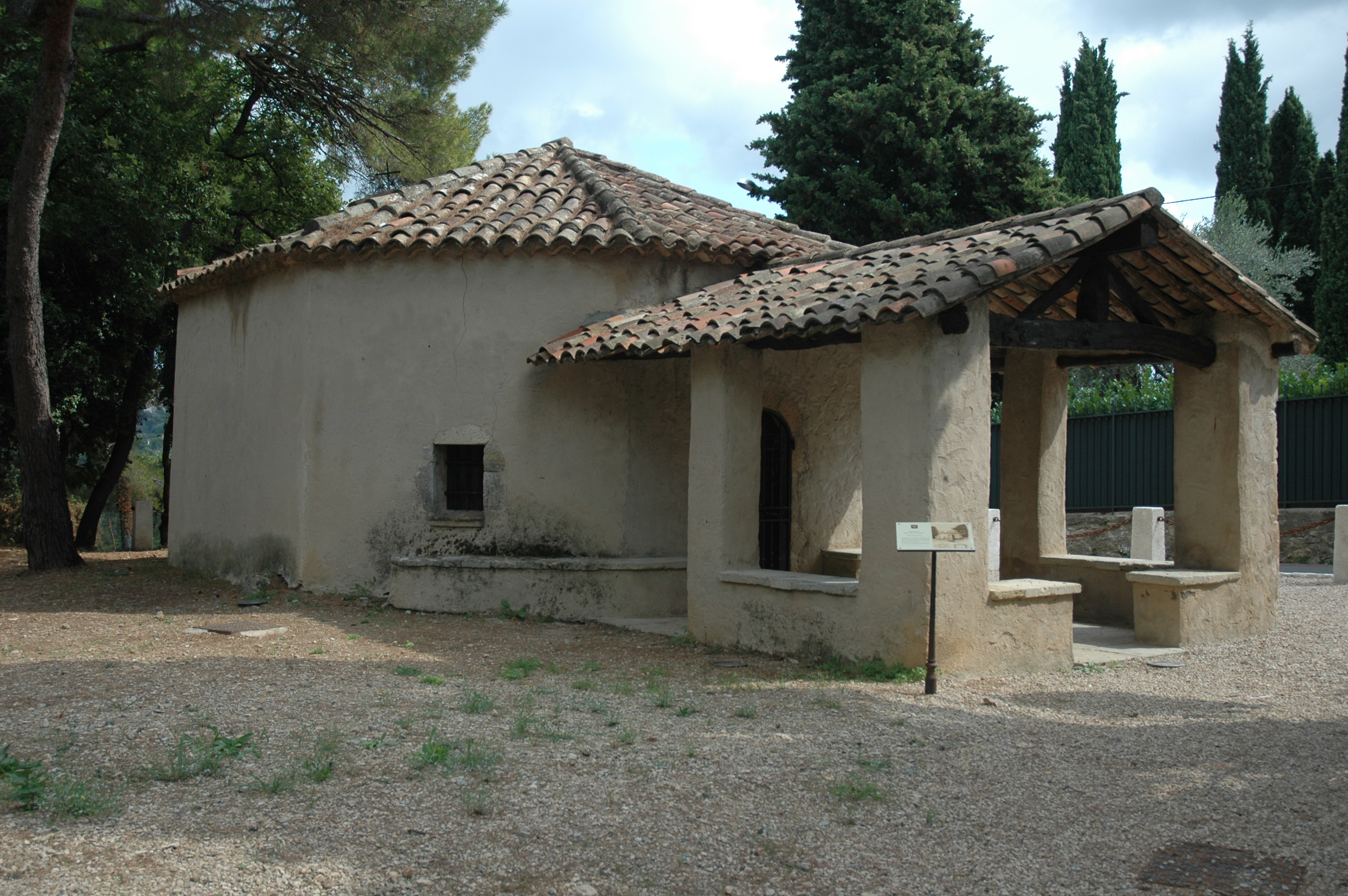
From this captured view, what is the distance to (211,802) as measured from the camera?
437 centimetres

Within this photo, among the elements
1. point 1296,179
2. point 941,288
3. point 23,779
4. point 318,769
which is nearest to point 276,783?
point 318,769

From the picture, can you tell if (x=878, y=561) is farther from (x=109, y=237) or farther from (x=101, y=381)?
(x=101, y=381)

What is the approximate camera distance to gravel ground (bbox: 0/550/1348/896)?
384 centimetres

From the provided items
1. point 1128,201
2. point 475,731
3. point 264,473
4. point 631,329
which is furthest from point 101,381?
point 1128,201

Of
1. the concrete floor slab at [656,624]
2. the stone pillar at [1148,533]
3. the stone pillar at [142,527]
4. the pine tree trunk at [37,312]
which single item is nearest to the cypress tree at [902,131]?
the stone pillar at [1148,533]

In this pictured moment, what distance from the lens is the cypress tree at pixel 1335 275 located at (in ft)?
74.4

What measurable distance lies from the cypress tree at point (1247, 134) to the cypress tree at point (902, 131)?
34.3 ft

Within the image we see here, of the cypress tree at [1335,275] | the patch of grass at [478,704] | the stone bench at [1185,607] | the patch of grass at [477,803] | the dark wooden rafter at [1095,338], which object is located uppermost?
the cypress tree at [1335,275]

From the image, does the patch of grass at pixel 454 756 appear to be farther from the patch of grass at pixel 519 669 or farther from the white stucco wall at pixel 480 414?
the white stucco wall at pixel 480 414

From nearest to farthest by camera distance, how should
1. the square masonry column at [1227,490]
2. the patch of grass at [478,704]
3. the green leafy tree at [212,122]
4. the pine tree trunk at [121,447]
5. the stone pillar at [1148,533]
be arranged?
the patch of grass at [478,704], the square masonry column at [1227,490], the green leafy tree at [212,122], the stone pillar at [1148,533], the pine tree trunk at [121,447]

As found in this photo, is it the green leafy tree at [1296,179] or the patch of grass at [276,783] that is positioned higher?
the green leafy tree at [1296,179]

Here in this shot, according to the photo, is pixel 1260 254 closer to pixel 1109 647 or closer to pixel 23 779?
pixel 1109 647

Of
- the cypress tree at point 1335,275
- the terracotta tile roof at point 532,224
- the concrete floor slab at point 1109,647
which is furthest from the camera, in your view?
the cypress tree at point 1335,275

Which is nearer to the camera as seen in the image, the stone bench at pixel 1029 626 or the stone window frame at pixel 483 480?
the stone bench at pixel 1029 626
